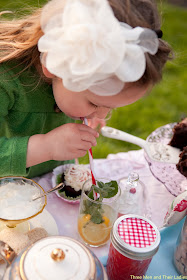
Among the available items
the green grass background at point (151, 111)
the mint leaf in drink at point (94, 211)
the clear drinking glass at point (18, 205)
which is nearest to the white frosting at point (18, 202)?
the clear drinking glass at point (18, 205)

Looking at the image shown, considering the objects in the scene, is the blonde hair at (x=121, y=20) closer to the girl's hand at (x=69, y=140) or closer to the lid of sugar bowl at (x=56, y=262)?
the girl's hand at (x=69, y=140)

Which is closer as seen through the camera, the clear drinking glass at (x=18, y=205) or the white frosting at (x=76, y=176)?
the clear drinking glass at (x=18, y=205)

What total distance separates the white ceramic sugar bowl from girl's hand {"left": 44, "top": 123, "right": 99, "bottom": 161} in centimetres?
30

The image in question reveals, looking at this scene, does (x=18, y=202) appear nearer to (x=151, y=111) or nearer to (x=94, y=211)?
(x=94, y=211)

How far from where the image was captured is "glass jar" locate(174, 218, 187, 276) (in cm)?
75

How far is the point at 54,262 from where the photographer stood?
0.53 meters

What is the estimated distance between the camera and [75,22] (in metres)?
0.57

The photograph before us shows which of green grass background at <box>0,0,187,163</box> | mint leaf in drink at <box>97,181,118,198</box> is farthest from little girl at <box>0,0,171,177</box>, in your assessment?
green grass background at <box>0,0,187,163</box>

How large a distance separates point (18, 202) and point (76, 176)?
0.24 metres

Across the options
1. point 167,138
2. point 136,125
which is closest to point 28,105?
point 167,138

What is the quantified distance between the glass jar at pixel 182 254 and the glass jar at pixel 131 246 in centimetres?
11

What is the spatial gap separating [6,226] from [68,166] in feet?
1.04

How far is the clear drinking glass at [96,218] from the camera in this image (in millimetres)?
777

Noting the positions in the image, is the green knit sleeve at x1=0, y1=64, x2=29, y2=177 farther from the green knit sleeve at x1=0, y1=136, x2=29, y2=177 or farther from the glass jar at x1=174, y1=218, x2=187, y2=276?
the glass jar at x1=174, y1=218, x2=187, y2=276
